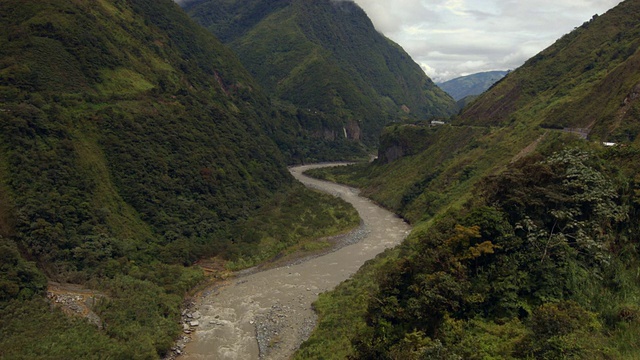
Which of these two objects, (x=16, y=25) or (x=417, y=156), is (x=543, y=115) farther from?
(x=16, y=25)

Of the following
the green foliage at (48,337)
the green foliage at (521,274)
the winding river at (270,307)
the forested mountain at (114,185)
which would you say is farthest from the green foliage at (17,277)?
the green foliage at (521,274)

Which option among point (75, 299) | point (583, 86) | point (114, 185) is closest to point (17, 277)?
point (75, 299)

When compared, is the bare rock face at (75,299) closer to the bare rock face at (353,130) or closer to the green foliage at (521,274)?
the green foliage at (521,274)

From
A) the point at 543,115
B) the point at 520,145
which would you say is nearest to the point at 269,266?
the point at 520,145

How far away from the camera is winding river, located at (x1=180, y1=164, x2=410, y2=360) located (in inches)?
1273

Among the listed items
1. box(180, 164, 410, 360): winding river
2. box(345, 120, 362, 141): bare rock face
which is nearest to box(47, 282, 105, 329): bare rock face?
box(180, 164, 410, 360): winding river

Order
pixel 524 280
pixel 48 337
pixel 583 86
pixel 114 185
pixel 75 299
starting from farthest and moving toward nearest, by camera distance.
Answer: pixel 583 86 < pixel 114 185 < pixel 75 299 < pixel 48 337 < pixel 524 280

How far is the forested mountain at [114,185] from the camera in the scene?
30.2 metres

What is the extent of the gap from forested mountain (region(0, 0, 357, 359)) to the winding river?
3.05 m

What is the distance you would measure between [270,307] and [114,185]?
25.5 m

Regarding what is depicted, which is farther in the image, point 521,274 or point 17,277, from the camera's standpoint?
point 17,277

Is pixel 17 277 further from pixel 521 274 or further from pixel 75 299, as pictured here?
pixel 521 274

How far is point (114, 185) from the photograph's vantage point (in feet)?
162

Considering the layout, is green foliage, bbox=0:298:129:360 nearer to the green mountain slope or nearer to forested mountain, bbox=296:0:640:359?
forested mountain, bbox=296:0:640:359
